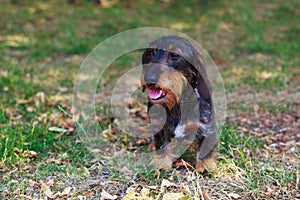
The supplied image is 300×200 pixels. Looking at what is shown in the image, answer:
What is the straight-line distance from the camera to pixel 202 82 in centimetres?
414

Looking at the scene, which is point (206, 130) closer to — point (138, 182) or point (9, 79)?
point (138, 182)

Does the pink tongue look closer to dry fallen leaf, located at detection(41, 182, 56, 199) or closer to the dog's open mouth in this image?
the dog's open mouth

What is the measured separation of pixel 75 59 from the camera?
25.0 feet

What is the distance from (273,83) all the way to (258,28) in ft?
7.23

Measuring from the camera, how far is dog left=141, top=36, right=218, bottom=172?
3.89 meters

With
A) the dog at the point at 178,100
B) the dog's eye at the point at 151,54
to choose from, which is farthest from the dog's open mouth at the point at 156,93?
the dog's eye at the point at 151,54

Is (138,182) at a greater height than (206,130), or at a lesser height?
lesser

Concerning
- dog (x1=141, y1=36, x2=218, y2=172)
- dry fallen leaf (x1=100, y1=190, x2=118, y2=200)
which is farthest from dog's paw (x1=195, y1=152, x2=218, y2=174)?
dry fallen leaf (x1=100, y1=190, x2=118, y2=200)

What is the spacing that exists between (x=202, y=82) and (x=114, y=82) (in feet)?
9.34

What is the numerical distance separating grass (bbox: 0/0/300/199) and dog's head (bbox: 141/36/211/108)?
0.78 m

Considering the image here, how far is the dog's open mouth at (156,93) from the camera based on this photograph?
3.88 m

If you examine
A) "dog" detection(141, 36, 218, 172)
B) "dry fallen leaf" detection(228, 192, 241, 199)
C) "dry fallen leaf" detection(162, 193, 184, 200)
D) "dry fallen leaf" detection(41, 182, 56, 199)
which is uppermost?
"dog" detection(141, 36, 218, 172)

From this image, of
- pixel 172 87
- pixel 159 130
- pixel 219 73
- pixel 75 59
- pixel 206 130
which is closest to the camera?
pixel 172 87

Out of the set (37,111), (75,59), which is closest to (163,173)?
(37,111)
